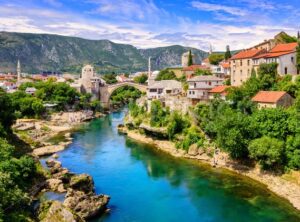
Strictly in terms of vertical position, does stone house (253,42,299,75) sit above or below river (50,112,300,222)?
above

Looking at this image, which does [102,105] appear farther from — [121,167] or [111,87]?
[121,167]

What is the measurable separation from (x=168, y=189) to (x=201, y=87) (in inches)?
842

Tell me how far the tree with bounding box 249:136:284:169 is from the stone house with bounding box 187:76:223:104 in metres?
15.4

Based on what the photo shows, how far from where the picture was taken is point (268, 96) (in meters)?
38.9

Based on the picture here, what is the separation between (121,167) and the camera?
38.2m

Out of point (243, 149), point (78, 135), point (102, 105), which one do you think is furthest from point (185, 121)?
point (102, 105)

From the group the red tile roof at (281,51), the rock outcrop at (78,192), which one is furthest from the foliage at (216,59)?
the rock outcrop at (78,192)

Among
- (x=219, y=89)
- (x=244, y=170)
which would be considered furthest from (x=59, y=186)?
(x=219, y=89)

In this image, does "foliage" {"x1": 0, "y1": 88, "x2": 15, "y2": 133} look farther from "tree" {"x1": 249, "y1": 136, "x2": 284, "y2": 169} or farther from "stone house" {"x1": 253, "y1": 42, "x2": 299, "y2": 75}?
"stone house" {"x1": 253, "y1": 42, "x2": 299, "y2": 75}

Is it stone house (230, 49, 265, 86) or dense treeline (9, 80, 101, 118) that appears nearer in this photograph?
stone house (230, 49, 265, 86)

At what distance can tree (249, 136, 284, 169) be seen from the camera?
31312 mm

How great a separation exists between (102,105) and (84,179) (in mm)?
58762

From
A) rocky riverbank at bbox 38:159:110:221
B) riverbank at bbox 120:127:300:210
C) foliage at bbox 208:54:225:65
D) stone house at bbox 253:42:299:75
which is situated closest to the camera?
rocky riverbank at bbox 38:159:110:221

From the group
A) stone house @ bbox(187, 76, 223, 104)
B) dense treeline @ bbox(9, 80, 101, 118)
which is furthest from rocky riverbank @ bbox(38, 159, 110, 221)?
dense treeline @ bbox(9, 80, 101, 118)
